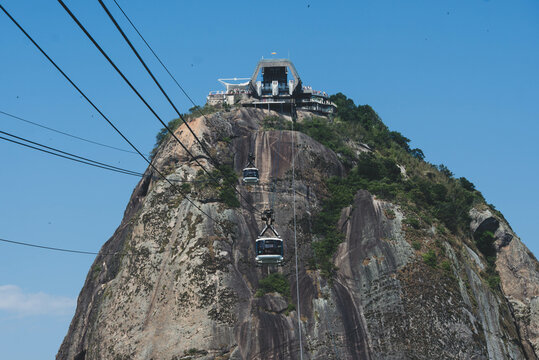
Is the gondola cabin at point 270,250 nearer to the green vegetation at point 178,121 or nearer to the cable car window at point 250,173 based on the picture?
the cable car window at point 250,173

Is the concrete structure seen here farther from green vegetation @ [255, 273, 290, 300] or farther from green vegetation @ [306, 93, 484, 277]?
green vegetation @ [255, 273, 290, 300]

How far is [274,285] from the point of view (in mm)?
69000

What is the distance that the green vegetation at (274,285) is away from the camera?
6838 cm

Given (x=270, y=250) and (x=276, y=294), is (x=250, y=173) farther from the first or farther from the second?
(x=276, y=294)

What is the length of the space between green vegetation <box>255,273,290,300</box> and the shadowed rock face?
586 mm

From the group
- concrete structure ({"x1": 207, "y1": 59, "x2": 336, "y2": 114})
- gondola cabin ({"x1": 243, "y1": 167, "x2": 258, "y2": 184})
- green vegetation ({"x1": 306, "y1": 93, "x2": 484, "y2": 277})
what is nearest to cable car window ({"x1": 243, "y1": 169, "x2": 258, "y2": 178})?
gondola cabin ({"x1": 243, "y1": 167, "x2": 258, "y2": 184})

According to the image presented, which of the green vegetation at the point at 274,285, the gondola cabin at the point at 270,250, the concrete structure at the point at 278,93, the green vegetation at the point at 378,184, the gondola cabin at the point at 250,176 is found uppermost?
the concrete structure at the point at 278,93

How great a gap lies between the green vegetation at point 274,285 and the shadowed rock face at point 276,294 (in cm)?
59

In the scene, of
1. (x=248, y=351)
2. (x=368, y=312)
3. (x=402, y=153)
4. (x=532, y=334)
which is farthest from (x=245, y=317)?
(x=402, y=153)

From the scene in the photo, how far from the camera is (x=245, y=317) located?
65.0 metres

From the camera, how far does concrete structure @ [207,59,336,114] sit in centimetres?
9956

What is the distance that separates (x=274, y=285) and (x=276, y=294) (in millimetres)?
1077

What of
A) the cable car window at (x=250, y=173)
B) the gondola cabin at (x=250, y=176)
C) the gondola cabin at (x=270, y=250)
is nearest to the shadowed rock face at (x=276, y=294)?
the gondola cabin at (x=250, y=176)

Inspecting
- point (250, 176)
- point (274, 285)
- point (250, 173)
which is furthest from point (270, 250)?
point (274, 285)
